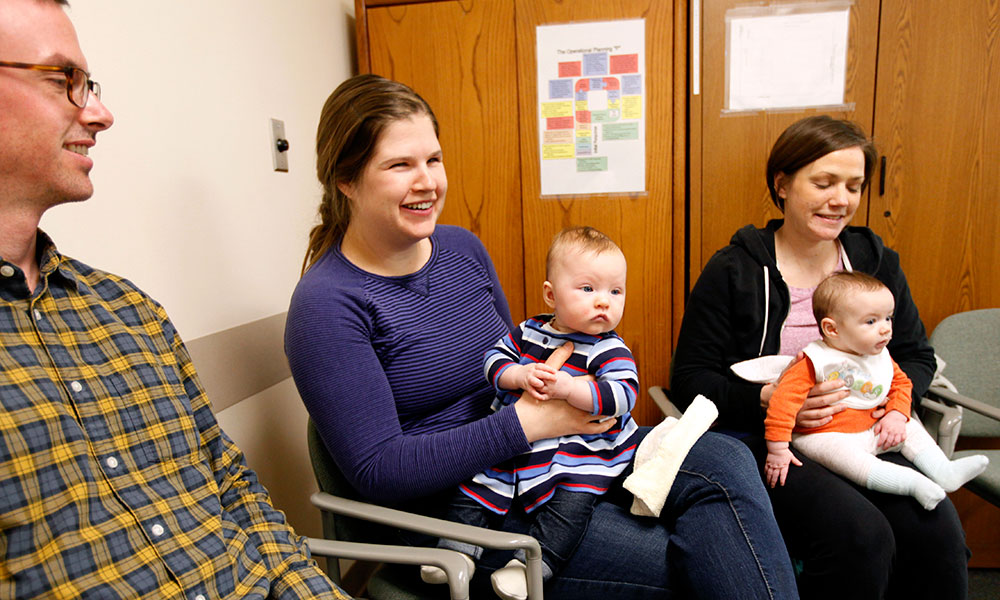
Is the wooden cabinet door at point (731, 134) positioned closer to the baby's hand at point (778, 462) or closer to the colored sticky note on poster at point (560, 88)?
the colored sticky note on poster at point (560, 88)

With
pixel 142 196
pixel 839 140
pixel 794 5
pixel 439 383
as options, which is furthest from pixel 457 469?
pixel 794 5

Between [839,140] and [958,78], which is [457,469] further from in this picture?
[958,78]

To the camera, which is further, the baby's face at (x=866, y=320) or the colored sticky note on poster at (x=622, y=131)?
the colored sticky note on poster at (x=622, y=131)

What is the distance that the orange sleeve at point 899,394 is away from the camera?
5.18 ft

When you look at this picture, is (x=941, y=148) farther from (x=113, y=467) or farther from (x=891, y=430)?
(x=113, y=467)

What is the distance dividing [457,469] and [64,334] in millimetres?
711

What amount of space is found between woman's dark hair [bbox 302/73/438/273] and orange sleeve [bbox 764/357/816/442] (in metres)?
1.08

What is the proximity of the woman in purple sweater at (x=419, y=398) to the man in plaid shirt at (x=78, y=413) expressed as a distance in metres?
0.27

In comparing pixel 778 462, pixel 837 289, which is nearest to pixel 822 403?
pixel 778 462

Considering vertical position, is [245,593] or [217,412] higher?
[217,412]

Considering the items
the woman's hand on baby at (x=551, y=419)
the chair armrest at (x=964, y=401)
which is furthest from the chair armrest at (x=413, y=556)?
the chair armrest at (x=964, y=401)

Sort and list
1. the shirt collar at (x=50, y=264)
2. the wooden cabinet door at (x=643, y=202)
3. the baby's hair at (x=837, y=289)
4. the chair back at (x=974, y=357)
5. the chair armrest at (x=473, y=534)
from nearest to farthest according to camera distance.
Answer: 1. the shirt collar at (x=50, y=264)
2. the chair armrest at (x=473, y=534)
3. the baby's hair at (x=837, y=289)
4. the chair back at (x=974, y=357)
5. the wooden cabinet door at (x=643, y=202)

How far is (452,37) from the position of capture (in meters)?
2.32

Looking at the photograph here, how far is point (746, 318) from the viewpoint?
1.73 m
